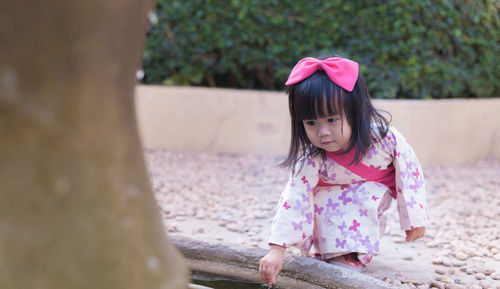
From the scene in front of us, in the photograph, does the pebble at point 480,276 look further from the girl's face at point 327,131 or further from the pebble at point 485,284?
the girl's face at point 327,131

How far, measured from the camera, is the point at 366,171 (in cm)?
235

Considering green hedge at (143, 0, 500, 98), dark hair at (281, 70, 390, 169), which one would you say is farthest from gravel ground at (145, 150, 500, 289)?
green hedge at (143, 0, 500, 98)

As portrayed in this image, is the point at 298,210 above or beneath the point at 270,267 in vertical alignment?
above

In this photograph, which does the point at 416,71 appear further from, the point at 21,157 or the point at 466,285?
the point at 21,157

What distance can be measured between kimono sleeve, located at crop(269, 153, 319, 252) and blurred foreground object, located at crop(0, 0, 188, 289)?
1.24m

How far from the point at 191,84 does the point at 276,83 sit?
2.66ft

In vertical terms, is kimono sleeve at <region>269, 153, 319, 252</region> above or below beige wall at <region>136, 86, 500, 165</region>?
below

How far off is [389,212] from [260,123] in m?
1.61

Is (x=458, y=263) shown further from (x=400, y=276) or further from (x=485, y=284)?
(x=400, y=276)

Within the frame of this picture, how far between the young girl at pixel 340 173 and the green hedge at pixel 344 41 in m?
2.36

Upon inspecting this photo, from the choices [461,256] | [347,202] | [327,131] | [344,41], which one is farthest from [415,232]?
[344,41]

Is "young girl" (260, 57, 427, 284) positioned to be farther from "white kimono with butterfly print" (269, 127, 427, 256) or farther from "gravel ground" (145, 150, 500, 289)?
"gravel ground" (145, 150, 500, 289)

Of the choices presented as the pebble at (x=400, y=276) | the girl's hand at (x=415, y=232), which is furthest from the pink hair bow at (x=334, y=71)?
the pebble at (x=400, y=276)

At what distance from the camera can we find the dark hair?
2.15m
